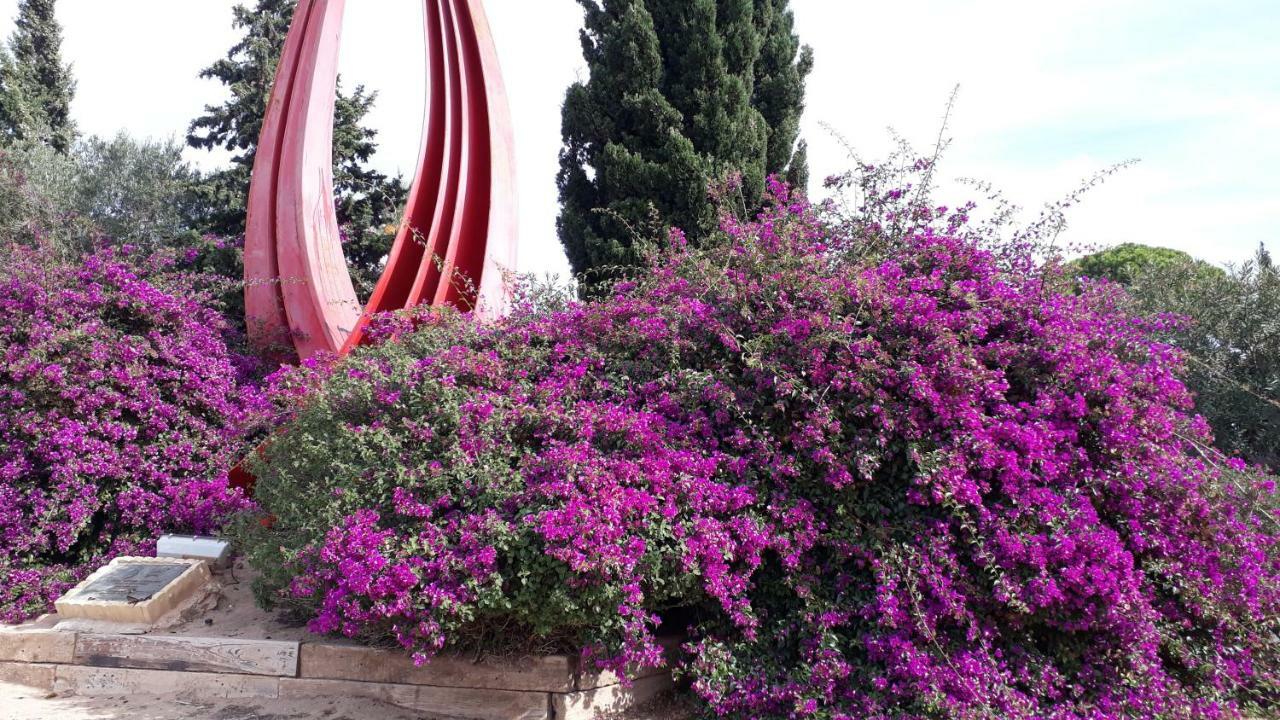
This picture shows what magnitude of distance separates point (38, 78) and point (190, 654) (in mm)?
17314

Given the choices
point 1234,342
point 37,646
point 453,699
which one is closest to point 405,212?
point 37,646

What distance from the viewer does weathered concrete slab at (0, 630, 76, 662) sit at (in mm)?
4234

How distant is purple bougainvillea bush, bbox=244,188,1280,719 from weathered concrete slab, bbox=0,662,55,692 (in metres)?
1.18

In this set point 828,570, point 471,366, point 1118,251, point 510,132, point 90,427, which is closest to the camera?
point 828,570

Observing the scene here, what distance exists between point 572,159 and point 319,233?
400 cm

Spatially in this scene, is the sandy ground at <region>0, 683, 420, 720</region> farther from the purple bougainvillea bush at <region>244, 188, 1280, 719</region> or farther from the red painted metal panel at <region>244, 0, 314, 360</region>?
the red painted metal panel at <region>244, 0, 314, 360</region>

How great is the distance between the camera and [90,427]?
5.27m

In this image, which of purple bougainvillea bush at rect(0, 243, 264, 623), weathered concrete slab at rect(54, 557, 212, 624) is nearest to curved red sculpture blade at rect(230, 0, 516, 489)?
purple bougainvillea bush at rect(0, 243, 264, 623)

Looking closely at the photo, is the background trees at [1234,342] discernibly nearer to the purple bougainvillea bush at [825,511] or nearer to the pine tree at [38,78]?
the purple bougainvillea bush at [825,511]

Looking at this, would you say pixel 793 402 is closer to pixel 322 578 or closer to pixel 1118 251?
pixel 322 578

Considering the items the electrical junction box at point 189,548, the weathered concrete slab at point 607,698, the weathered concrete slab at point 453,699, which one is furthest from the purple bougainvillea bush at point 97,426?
the weathered concrete slab at point 607,698

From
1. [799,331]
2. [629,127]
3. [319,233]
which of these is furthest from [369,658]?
[629,127]

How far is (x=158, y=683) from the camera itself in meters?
4.10

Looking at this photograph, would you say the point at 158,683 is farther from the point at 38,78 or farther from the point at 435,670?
the point at 38,78
